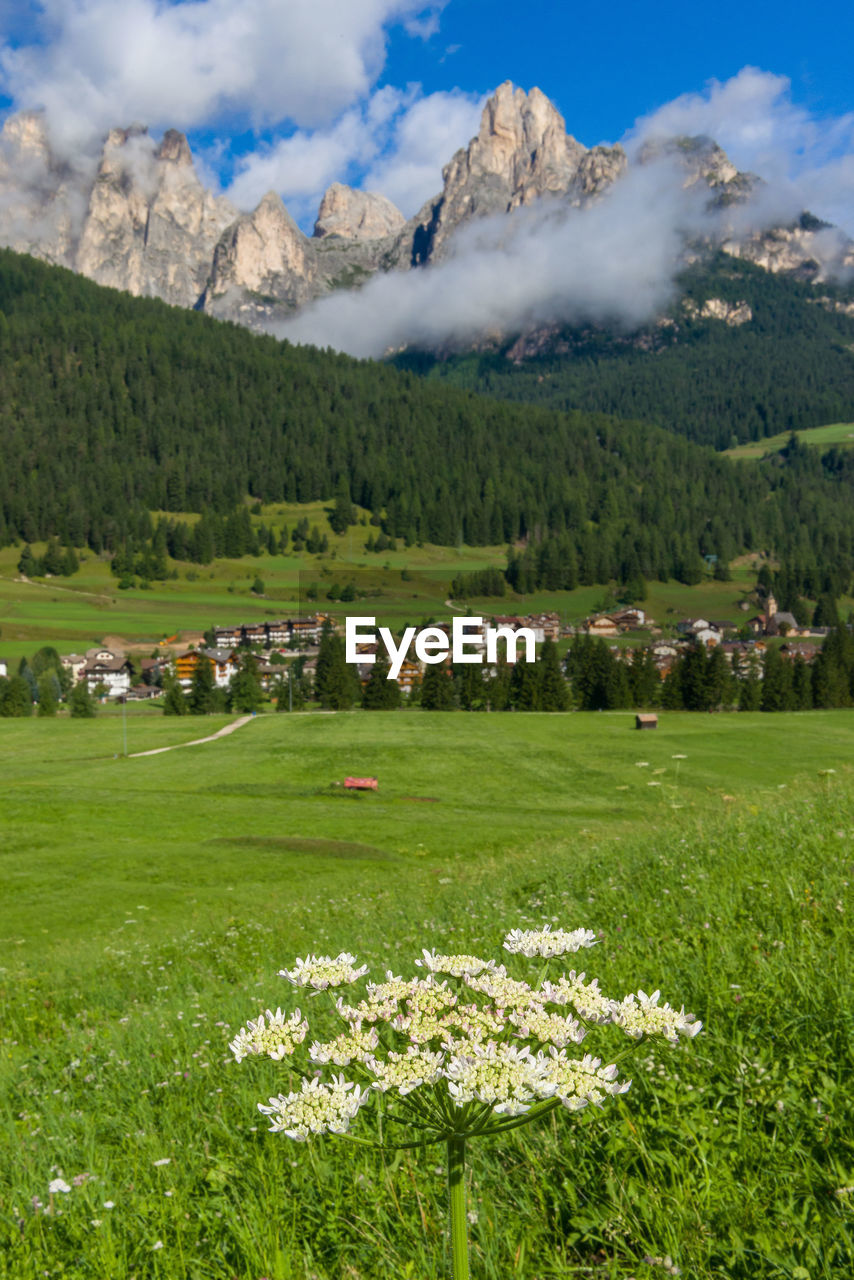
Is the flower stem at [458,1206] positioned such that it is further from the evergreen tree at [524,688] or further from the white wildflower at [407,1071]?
the evergreen tree at [524,688]

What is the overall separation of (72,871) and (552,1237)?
29.1m

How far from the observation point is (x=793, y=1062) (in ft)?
12.8

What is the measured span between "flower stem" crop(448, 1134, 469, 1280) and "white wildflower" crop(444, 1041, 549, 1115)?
0.39ft

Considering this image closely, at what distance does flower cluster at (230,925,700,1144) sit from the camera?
73.9 inches

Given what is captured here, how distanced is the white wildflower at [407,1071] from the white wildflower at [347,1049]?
5 cm

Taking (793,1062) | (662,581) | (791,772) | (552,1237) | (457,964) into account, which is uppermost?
(662,581)

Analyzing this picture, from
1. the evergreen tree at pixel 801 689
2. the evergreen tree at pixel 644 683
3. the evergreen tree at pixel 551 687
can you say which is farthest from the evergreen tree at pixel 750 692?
the evergreen tree at pixel 551 687

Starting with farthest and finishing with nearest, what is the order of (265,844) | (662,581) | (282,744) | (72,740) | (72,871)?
(662,581) < (72,740) < (282,744) < (265,844) < (72,871)

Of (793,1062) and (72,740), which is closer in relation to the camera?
(793,1062)

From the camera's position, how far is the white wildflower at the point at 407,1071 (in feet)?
6.24

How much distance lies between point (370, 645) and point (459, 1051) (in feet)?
354

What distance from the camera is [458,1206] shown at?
1.94 metres

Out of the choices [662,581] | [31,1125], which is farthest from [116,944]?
[662,581]

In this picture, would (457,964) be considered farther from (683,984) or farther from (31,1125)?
(31,1125)
